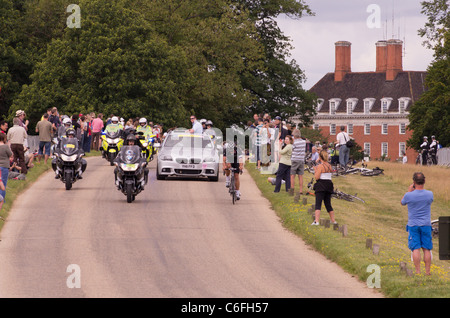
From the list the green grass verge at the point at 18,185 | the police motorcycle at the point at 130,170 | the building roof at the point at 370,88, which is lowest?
the green grass verge at the point at 18,185

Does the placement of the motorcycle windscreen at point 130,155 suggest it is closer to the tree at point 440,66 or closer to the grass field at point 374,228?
the grass field at point 374,228

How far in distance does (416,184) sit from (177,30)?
56.1 m

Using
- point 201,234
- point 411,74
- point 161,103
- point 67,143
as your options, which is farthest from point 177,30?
point 411,74

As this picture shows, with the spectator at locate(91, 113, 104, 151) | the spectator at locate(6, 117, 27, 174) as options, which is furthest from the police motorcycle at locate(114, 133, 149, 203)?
the spectator at locate(91, 113, 104, 151)

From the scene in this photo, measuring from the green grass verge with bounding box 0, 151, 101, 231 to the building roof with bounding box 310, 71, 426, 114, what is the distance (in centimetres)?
11639

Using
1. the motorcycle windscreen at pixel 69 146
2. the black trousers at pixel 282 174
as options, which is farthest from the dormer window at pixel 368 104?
the motorcycle windscreen at pixel 69 146

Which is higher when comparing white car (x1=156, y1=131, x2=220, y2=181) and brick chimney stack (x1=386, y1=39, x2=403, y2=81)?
brick chimney stack (x1=386, y1=39, x2=403, y2=81)

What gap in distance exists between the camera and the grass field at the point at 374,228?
14.1m

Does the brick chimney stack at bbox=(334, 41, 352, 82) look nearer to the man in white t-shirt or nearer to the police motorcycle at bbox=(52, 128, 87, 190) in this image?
the man in white t-shirt

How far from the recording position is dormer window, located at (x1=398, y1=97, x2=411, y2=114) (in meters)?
144

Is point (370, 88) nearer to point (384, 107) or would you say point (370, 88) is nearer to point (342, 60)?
point (384, 107)

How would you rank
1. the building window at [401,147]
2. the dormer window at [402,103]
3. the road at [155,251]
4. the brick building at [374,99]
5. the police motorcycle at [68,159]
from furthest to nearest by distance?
the brick building at [374,99] → the building window at [401,147] → the dormer window at [402,103] → the police motorcycle at [68,159] → the road at [155,251]

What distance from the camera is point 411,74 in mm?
144375

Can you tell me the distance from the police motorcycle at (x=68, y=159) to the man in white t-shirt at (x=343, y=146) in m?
12.7
